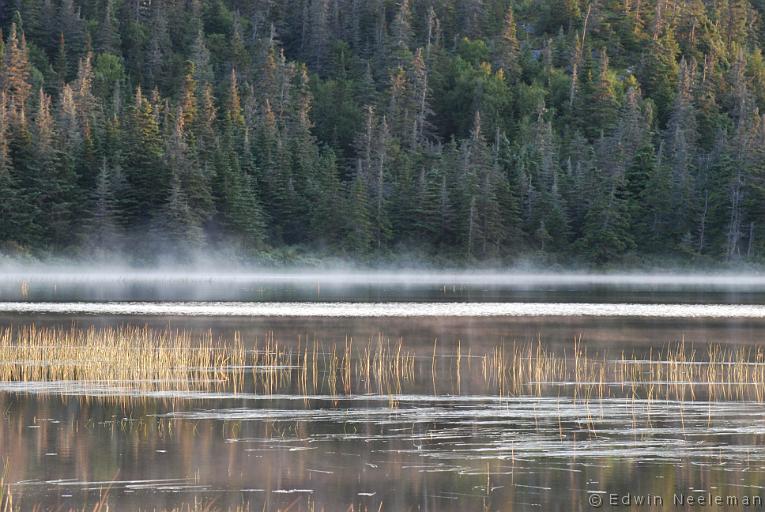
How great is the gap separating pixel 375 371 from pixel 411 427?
1044 centimetres

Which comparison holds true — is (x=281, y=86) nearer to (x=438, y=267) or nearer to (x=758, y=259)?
(x=438, y=267)

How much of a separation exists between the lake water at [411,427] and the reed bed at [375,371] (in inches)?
6.4

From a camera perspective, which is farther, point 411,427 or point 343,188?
point 343,188

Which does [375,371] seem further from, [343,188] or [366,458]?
[343,188]

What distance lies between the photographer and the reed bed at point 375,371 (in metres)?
32.6

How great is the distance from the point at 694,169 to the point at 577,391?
12199cm

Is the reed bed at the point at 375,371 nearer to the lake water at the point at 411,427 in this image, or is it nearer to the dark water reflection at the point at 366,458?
the lake water at the point at 411,427

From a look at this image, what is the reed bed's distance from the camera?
3262cm

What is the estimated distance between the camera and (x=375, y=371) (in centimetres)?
3659

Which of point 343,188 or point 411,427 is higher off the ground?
point 411,427

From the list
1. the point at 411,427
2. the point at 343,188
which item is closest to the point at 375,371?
the point at 411,427

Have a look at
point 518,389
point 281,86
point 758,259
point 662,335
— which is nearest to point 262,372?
point 518,389

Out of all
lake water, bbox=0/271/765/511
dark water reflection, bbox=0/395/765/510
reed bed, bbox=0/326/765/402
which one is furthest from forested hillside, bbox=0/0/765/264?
dark water reflection, bbox=0/395/765/510

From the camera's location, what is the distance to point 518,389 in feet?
108
